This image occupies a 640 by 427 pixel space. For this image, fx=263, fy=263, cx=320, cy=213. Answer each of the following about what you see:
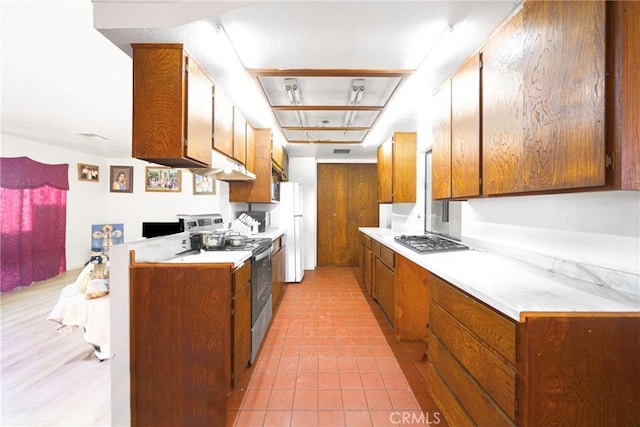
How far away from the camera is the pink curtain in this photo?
4.12 metres

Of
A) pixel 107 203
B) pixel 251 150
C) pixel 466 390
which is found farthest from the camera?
pixel 107 203

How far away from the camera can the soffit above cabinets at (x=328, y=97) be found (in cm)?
211

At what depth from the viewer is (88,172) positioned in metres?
5.64

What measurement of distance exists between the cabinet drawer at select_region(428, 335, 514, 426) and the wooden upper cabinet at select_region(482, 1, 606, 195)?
894 millimetres

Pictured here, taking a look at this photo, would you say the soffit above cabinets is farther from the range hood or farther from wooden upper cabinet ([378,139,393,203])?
the range hood

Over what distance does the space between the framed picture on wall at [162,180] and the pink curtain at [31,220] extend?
54.0 inches

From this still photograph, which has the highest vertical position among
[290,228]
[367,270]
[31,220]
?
[31,220]

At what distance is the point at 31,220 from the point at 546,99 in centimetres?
674

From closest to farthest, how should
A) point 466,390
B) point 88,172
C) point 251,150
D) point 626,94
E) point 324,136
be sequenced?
point 626,94 < point 466,390 < point 251,150 < point 324,136 < point 88,172

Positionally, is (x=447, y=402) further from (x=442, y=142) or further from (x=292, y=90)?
(x=292, y=90)

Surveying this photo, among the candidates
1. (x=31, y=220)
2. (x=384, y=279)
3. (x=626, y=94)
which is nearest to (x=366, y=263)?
(x=384, y=279)

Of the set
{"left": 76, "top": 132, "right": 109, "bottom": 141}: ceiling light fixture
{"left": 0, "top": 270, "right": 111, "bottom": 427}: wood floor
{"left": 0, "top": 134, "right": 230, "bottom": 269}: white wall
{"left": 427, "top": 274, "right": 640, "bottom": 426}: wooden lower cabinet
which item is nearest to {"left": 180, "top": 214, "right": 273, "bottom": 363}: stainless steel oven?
{"left": 0, "top": 270, "right": 111, "bottom": 427}: wood floor

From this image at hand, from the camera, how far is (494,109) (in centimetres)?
142

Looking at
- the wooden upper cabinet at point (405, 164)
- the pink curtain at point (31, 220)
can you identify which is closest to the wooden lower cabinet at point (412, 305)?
the wooden upper cabinet at point (405, 164)
